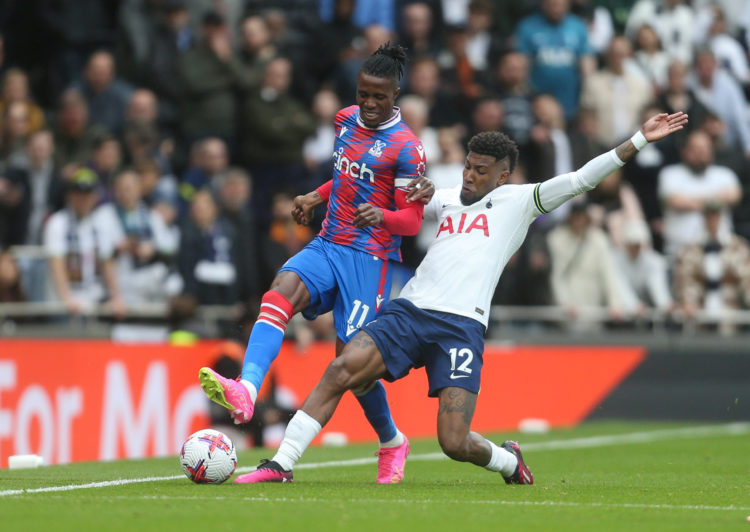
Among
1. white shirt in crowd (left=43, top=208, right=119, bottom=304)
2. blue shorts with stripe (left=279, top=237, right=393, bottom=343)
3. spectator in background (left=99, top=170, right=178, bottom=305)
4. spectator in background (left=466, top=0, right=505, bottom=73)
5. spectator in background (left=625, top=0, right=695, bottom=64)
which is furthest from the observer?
spectator in background (left=625, top=0, right=695, bottom=64)

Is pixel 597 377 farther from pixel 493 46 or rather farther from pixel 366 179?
pixel 366 179

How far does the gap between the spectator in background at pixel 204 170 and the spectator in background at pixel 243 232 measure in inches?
23.4

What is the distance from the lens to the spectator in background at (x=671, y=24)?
21484 millimetres

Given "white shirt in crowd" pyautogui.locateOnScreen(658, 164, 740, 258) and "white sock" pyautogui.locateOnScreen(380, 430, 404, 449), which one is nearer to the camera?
"white sock" pyautogui.locateOnScreen(380, 430, 404, 449)

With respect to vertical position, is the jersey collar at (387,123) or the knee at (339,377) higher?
the jersey collar at (387,123)

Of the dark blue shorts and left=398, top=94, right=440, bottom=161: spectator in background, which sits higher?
left=398, top=94, right=440, bottom=161: spectator in background

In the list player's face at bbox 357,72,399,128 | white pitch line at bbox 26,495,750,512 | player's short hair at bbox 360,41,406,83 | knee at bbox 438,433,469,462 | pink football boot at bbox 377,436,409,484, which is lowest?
pink football boot at bbox 377,436,409,484

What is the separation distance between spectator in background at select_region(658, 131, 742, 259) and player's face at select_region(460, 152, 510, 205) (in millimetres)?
10345

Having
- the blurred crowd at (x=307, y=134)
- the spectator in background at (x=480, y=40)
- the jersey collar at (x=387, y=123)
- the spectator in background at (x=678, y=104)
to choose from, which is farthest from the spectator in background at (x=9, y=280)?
the spectator in background at (x=678, y=104)

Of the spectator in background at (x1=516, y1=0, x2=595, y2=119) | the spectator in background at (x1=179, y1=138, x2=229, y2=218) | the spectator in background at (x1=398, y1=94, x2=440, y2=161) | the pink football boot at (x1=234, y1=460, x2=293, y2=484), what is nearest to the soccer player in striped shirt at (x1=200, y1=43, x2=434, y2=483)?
the pink football boot at (x1=234, y1=460, x2=293, y2=484)

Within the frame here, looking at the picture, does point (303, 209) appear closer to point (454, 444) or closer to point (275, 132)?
point (454, 444)

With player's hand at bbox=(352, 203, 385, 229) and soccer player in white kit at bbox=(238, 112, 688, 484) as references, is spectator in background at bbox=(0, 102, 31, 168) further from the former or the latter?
player's hand at bbox=(352, 203, 385, 229)

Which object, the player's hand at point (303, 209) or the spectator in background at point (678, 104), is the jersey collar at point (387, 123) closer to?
the player's hand at point (303, 209)

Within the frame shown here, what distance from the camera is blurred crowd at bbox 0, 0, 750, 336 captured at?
15.2 m
